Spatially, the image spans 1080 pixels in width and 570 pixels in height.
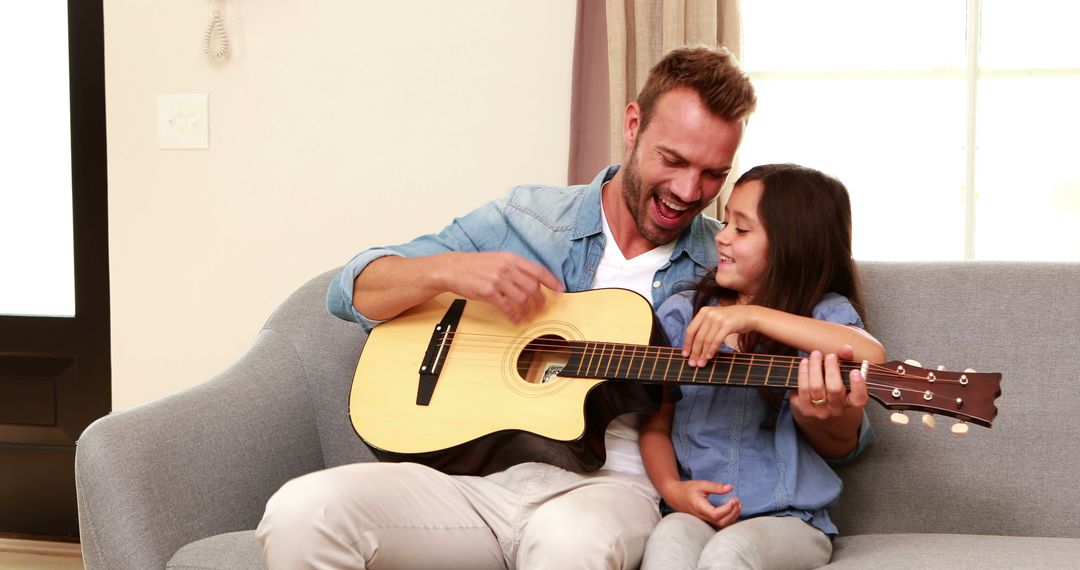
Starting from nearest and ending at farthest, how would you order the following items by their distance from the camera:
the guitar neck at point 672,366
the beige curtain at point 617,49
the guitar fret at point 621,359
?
the guitar neck at point 672,366 → the guitar fret at point 621,359 → the beige curtain at point 617,49

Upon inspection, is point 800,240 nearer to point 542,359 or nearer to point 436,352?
point 542,359

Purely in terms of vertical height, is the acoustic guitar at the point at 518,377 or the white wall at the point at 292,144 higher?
the white wall at the point at 292,144

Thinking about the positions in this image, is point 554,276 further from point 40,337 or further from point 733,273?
point 40,337

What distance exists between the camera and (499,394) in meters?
1.55

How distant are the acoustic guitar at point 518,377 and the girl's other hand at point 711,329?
18 mm

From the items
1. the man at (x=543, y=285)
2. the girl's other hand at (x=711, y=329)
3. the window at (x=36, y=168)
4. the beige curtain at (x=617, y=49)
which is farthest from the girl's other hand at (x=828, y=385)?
the window at (x=36, y=168)

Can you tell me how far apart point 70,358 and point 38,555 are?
565 mm

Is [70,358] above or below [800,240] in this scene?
below

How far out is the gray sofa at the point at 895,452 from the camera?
1.51 m

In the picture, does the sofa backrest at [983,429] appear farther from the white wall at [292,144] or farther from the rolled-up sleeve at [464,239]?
the white wall at [292,144]

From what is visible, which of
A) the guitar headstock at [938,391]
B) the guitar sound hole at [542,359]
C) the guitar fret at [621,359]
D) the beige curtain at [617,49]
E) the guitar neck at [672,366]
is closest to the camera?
the guitar headstock at [938,391]

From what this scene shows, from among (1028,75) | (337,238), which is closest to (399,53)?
(337,238)

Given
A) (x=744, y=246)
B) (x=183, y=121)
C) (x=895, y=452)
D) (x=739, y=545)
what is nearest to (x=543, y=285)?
(x=744, y=246)

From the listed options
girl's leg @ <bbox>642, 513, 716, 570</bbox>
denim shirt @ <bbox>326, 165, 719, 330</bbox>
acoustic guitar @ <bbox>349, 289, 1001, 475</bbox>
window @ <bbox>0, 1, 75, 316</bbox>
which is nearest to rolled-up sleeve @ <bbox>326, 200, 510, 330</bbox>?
denim shirt @ <bbox>326, 165, 719, 330</bbox>
